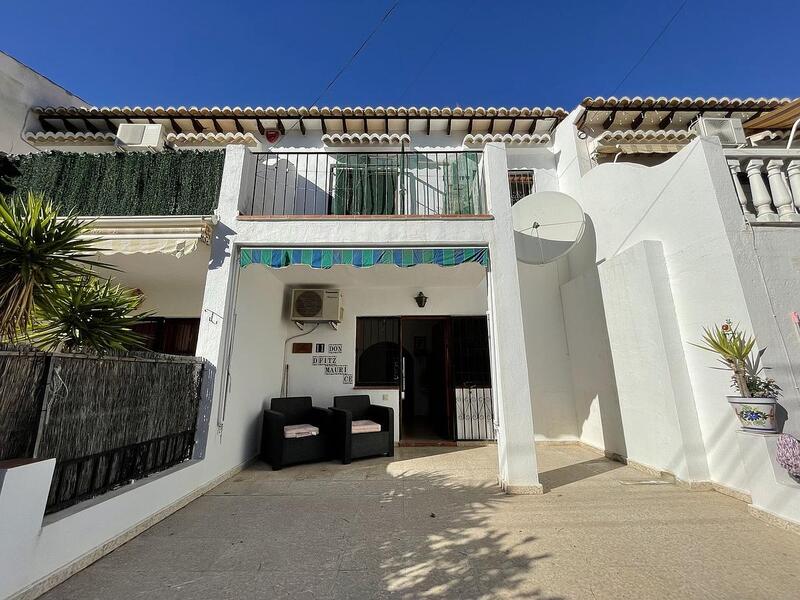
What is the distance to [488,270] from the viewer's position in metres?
5.41

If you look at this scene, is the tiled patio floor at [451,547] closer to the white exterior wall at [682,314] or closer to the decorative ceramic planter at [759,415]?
the white exterior wall at [682,314]

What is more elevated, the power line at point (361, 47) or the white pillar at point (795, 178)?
the power line at point (361, 47)

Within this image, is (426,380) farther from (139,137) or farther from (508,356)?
(139,137)

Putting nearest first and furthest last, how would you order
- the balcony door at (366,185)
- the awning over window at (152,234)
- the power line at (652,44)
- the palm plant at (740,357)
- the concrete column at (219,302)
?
the palm plant at (740,357)
the concrete column at (219,302)
the awning over window at (152,234)
the power line at (652,44)
the balcony door at (366,185)

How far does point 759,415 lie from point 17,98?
15740 millimetres

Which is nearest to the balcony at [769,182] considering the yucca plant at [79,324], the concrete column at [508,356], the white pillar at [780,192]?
the white pillar at [780,192]

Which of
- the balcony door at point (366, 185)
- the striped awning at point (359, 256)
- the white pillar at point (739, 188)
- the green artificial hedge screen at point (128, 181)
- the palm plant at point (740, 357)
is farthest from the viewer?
the balcony door at point (366, 185)

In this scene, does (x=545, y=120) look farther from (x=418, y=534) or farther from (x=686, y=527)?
(x=418, y=534)

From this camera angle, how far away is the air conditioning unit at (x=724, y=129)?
18.1 ft

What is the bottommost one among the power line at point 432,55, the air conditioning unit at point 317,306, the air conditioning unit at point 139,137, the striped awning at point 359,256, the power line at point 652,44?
the air conditioning unit at point 317,306

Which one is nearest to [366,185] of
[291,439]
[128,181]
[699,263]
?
[128,181]

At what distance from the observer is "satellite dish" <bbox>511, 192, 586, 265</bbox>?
662cm

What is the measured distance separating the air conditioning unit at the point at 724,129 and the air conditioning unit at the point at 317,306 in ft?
25.1

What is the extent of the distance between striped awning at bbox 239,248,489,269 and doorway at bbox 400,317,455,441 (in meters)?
3.05
